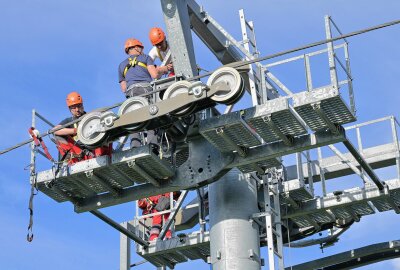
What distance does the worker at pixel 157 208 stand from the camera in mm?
24500

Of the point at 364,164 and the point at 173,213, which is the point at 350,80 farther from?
the point at 173,213

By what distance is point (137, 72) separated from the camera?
889 inches

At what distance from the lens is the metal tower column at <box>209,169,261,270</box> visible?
21406 mm

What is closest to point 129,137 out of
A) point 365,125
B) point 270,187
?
point 270,187

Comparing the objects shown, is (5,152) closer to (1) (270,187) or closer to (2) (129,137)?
(2) (129,137)

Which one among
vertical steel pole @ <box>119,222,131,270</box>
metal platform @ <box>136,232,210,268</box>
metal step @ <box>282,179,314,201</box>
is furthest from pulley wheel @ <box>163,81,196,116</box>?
vertical steel pole @ <box>119,222,131,270</box>

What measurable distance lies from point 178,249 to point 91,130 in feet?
14.4

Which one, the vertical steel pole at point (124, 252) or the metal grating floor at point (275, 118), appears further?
the vertical steel pole at point (124, 252)

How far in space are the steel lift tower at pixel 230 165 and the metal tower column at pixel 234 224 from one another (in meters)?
0.02

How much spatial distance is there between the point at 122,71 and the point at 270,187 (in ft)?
12.9

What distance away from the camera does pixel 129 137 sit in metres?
21.7

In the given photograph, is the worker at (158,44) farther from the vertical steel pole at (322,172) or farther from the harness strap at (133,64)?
the vertical steel pole at (322,172)

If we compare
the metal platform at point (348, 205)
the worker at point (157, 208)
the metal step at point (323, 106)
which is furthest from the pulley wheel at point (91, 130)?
the metal platform at point (348, 205)

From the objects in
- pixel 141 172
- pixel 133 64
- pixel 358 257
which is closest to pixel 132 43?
pixel 133 64
